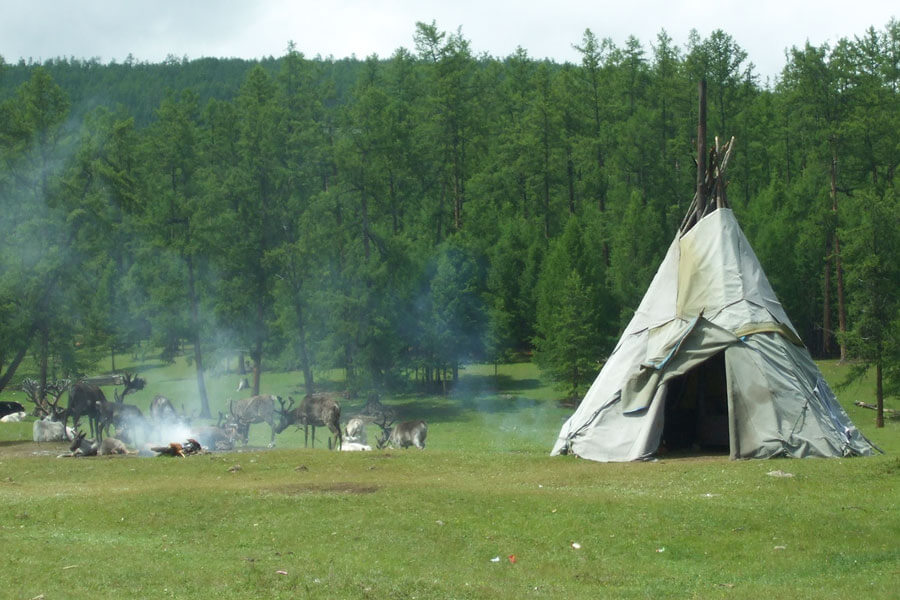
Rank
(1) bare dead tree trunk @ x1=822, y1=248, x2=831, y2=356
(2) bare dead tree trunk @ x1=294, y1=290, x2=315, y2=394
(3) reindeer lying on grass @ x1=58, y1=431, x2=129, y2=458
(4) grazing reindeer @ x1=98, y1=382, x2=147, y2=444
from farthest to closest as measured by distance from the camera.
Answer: (1) bare dead tree trunk @ x1=822, y1=248, x2=831, y2=356 < (2) bare dead tree trunk @ x1=294, y1=290, x2=315, y2=394 < (4) grazing reindeer @ x1=98, y1=382, x2=147, y2=444 < (3) reindeer lying on grass @ x1=58, y1=431, x2=129, y2=458

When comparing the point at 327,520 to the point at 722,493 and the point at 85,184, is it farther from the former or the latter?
the point at 85,184

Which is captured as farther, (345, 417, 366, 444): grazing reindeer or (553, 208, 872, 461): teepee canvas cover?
(345, 417, 366, 444): grazing reindeer

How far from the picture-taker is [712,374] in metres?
26.9

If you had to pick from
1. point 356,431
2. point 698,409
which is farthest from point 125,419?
point 698,409

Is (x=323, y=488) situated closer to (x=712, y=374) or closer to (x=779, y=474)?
(x=779, y=474)

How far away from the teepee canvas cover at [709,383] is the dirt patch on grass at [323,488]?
6.44 m

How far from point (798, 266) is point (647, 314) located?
129ft

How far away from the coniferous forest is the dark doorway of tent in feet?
57.5

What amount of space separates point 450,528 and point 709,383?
12604mm

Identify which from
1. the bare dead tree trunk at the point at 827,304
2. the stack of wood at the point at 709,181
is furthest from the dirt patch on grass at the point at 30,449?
the bare dead tree trunk at the point at 827,304

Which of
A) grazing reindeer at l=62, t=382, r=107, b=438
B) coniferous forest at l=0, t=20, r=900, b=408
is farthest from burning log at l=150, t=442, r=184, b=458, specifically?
coniferous forest at l=0, t=20, r=900, b=408

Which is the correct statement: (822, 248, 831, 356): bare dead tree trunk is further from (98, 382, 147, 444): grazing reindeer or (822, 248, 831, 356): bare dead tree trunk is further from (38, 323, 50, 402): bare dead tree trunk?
(38, 323, 50, 402): bare dead tree trunk

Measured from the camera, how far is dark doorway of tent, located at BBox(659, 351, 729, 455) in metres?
25.9

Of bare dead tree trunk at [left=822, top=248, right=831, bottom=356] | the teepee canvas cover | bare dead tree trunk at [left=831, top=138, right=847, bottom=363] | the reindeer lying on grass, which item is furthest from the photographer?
bare dead tree trunk at [left=822, top=248, right=831, bottom=356]
